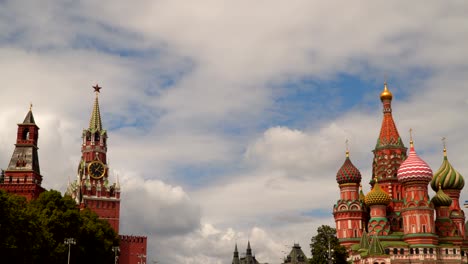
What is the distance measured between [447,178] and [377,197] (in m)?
17.4

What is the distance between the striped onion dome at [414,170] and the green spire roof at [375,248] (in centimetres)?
1316

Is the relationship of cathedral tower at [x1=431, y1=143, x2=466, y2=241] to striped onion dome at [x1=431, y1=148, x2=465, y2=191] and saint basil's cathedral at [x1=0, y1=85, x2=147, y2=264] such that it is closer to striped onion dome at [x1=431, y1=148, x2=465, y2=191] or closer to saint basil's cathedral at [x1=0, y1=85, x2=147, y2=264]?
striped onion dome at [x1=431, y1=148, x2=465, y2=191]

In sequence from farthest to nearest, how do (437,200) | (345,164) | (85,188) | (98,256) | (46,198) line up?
(85,188) < (345,164) < (437,200) < (98,256) < (46,198)

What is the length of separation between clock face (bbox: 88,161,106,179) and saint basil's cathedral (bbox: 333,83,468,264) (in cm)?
6218

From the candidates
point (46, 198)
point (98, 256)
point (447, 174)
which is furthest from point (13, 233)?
point (447, 174)

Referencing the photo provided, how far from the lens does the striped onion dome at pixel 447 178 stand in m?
119

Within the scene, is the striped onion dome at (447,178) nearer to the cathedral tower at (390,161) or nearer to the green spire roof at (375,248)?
the cathedral tower at (390,161)

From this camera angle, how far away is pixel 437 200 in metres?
114

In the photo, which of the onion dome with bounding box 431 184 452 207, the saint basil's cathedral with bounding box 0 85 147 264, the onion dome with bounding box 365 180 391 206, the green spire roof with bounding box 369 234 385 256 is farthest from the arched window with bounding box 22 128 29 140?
the onion dome with bounding box 431 184 452 207

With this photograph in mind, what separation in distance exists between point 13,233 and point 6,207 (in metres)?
3.56

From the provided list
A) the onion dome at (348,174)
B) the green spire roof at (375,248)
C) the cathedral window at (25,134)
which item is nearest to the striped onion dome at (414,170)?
the onion dome at (348,174)

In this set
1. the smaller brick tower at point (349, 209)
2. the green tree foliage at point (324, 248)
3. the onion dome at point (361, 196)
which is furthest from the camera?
the onion dome at point (361, 196)

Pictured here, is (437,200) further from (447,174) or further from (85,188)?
(85,188)

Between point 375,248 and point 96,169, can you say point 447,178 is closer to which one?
point 375,248
